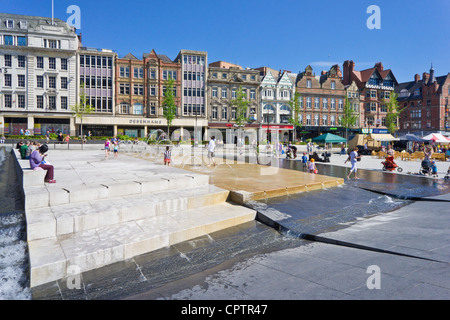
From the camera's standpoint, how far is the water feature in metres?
4.81

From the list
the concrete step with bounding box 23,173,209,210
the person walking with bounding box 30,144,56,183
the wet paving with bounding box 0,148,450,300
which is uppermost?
the person walking with bounding box 30,144,56,183

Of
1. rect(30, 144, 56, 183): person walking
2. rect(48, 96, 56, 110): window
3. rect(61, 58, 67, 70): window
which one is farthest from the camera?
rect(61, 58, 67, 70): window

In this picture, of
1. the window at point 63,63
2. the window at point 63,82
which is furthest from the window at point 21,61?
the window at point 63,82

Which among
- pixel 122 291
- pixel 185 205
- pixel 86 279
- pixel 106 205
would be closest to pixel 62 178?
pixel 106 205

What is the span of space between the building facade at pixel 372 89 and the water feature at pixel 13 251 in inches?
2689

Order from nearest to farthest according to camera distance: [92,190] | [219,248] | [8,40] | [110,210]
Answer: [219,248]
[110,210]
[92,190]
[8,40]

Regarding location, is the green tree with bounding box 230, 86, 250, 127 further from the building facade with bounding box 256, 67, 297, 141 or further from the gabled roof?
the gabled roof

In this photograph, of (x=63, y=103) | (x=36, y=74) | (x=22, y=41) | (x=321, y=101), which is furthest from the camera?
(x=321, y=101)

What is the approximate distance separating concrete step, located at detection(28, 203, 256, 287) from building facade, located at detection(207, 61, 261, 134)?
47753 millimetres

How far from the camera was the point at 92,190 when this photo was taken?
8.15 metres

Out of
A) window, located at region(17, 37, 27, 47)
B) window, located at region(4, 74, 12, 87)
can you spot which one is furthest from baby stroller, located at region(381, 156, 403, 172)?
window, located at region(17, 37, 27, 47)

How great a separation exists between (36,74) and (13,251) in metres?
48.9

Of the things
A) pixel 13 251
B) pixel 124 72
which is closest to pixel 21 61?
pixel 124 72

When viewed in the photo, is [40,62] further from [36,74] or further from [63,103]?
[63,103]
